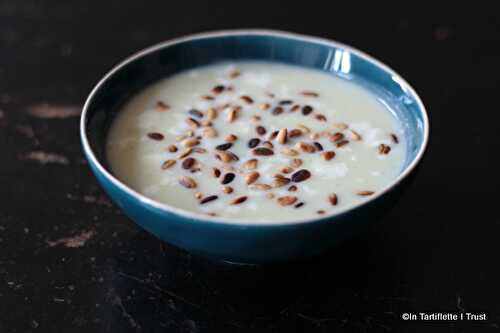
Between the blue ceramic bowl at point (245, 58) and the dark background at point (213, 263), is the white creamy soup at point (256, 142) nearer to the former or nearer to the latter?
the blue ceramic bowl at point (245, 58)

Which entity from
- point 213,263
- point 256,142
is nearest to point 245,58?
point 256,142

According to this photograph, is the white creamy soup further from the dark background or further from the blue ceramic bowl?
the dark background

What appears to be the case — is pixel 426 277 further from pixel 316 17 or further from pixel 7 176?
pixel 316 17

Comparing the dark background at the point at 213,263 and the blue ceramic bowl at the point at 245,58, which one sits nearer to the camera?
the blue ceramic bowl at the point at 245,58

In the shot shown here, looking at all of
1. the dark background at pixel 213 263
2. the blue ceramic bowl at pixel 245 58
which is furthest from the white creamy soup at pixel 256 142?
the dark background at pixel 213 263

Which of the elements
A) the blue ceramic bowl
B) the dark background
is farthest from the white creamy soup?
the dark background

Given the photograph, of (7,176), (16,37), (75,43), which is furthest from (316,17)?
(7,176)
